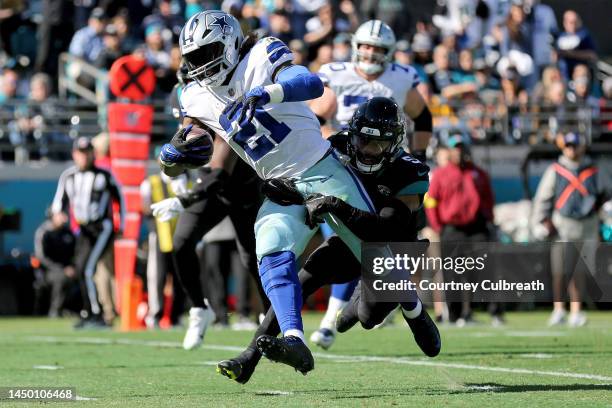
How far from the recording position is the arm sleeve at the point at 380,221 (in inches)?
236

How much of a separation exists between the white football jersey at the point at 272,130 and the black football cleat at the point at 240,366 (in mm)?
886

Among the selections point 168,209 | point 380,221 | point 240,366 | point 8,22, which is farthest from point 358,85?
point 8,22

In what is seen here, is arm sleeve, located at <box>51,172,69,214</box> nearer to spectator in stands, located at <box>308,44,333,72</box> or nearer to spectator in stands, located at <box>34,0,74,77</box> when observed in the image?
spectator in stands, located at <box>308,44,333,72</box>

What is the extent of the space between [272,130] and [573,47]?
12.1m

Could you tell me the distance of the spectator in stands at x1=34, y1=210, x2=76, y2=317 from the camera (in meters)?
14.9

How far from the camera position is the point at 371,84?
8.66 metres

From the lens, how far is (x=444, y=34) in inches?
712

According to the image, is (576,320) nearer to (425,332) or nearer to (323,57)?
(323,57)

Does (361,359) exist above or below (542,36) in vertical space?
below

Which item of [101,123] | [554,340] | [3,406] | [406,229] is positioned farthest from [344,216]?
[101,123]

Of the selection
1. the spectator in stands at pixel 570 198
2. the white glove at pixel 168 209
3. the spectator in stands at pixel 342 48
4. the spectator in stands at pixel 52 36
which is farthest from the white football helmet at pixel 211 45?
the spectator in stands at pixel 52 36

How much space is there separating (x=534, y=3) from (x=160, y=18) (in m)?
5.32

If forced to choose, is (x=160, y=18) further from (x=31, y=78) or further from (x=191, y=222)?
(x=191, y=222)

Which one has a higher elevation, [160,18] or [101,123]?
[160,18]
